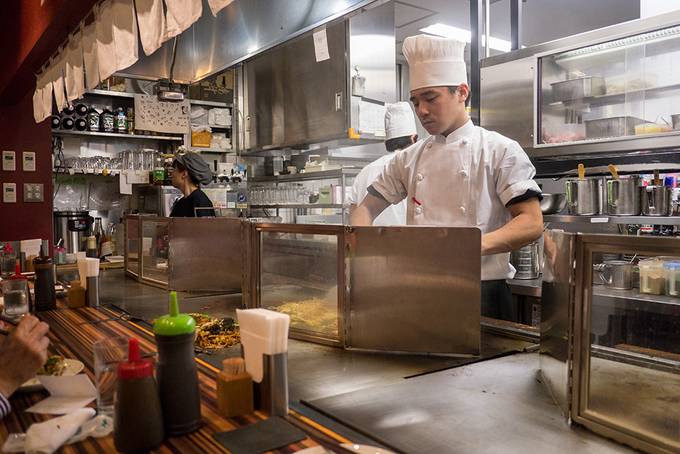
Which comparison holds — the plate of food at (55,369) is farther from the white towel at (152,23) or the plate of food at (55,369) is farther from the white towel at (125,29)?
the white towel at (125,29)

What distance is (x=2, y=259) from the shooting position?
11.0ft

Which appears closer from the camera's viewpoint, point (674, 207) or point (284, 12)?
point (284, 12)

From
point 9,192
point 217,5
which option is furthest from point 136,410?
point 9,192

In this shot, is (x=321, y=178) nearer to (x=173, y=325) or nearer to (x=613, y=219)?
(x=613, y=219)

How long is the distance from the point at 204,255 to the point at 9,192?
310cm

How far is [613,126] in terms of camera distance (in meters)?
3.54

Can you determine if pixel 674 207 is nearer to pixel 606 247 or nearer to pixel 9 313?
pixel 606 247

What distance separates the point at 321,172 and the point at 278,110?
116cm

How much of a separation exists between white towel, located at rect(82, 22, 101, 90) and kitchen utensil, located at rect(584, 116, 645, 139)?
311 centimetres

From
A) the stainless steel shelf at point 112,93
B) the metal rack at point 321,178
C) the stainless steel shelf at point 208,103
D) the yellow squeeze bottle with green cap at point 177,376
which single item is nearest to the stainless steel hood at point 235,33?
the yellow squeeze bottle with green cap at point 177,376

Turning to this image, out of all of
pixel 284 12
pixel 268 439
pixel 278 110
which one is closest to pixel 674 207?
pixel 284 12

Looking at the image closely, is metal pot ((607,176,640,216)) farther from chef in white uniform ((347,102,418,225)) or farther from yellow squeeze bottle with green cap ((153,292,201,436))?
yellow squeeze bottle with green cap ((153,292,201,436))

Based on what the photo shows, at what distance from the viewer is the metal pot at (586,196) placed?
352 centimetres

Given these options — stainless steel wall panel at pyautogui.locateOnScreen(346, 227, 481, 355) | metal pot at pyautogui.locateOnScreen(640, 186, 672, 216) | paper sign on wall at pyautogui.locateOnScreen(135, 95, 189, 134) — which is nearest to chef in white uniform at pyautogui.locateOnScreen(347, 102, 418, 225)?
metal pot at pyautogui.locateOnScreen(640, 186, 672, 216)
